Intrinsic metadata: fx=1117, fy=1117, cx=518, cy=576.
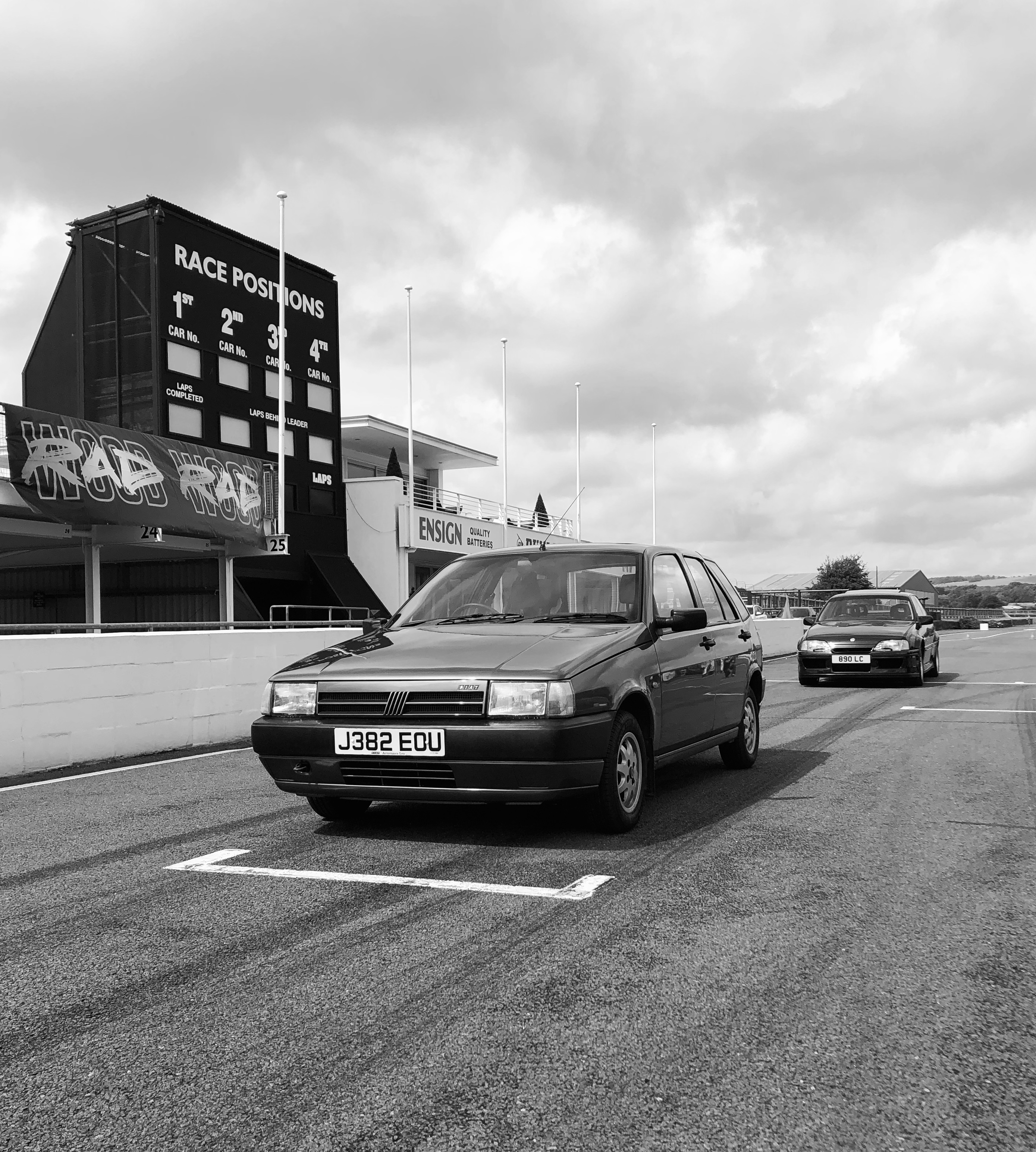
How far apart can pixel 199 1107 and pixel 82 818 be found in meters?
4.24

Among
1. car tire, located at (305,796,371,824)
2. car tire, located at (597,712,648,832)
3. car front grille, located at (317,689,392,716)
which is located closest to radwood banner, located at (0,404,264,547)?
car tire, located at (305,796,371,824)

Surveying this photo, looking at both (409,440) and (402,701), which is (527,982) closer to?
(402,701)

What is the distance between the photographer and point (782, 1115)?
2.53 metres

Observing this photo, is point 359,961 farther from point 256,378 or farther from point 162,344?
point 256,378

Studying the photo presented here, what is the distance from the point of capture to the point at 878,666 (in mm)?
15719

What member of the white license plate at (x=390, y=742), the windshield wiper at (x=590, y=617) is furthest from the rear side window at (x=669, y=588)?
the white license plate at (x=390, y=742)

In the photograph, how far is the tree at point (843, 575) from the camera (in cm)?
9819

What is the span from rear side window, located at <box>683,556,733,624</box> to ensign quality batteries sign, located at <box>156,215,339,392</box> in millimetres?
25982

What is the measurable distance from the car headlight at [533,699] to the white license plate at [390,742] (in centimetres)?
29

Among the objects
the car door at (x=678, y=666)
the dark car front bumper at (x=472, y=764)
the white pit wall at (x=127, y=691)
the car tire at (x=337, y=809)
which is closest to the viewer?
the dark car front bumper at (x=472, y=764)

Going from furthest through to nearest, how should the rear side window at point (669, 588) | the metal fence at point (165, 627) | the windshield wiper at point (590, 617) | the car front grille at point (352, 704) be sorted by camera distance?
the metal fence at point (165, 627), the rear side window at point (669, 588), the windshield wiper at point (590, 617), the car front grille at point (352, 704)

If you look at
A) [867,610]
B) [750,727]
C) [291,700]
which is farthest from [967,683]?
[291,700]

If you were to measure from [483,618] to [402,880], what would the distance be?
2052mm

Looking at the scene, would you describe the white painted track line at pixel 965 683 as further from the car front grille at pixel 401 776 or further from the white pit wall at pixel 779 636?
the car front grille at pixel 401 776
